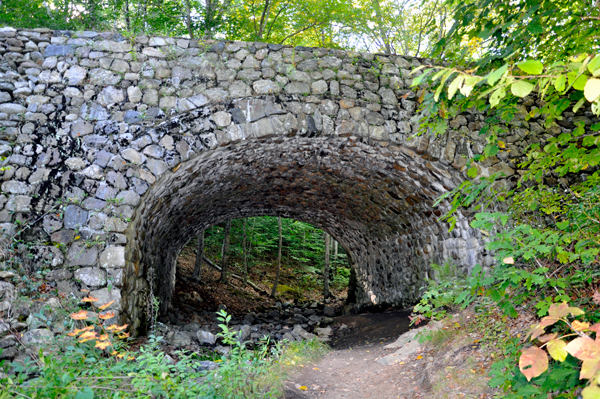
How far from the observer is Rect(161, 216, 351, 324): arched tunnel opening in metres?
11.8

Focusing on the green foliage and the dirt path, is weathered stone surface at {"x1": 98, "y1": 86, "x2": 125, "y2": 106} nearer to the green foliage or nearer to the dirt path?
the dirt path

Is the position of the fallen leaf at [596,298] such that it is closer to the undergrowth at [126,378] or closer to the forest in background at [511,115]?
the forest in background at [511,115]

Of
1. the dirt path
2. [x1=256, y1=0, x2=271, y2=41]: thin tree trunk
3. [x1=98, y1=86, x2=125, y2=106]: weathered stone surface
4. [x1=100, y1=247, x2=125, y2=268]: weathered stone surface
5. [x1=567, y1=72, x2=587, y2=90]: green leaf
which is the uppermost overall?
[x1=256, y1=0, x2=271, y2=41]: thin tree trunk

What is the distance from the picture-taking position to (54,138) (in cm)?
459

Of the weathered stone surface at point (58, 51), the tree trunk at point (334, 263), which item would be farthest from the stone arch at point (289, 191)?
the tree trunk at point (334, 263)

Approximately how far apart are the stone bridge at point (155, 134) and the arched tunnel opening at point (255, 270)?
18.0 feet

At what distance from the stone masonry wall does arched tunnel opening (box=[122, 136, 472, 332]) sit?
0.05m

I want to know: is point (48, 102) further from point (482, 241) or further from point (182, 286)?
point (182, 286)

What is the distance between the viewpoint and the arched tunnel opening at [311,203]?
5263mm

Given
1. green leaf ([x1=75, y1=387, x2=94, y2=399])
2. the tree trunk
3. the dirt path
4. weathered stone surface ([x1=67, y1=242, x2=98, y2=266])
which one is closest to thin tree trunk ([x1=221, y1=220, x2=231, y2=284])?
the tree trunk

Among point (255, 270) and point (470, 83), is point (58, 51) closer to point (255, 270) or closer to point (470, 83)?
point (470, 83)

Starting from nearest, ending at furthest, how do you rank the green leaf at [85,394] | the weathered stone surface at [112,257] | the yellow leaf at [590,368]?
the yellow leaf at [590,368] < the green leaf at [85,394] < the weathered stone surface at [112,257]

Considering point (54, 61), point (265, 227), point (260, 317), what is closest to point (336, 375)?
point (54, 61)

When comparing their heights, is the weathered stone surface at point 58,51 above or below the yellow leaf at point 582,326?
above
